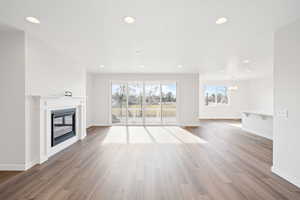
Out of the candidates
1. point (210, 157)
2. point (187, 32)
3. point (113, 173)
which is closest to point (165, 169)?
point (113, 173)

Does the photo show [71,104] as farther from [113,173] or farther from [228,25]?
[228,25]

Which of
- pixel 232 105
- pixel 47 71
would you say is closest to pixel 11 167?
pixel 47 71

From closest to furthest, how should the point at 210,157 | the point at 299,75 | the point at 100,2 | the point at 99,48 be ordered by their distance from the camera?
the point at 100,2 < the point at 299,75 < the point at 210,157 < the point at 99,48

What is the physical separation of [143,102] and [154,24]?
17.1ft

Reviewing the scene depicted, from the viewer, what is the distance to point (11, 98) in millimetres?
2807

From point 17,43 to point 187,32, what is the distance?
10.6ft

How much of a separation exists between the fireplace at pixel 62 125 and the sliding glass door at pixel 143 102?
302 cm

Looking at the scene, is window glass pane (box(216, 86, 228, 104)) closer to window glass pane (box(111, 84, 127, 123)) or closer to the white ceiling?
the white ceiling

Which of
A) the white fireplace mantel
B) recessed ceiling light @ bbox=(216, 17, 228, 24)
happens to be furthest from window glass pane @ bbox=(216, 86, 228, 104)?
the white fireplace mantel

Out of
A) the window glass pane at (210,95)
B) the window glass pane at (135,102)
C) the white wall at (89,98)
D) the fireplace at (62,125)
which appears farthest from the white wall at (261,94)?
the fireplace at (62,125)

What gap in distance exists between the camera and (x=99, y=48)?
374 centimetres

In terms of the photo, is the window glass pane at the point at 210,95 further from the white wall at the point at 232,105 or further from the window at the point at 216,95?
the white wall at the point at 232,105

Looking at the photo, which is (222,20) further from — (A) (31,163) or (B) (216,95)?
(B) (216,95)

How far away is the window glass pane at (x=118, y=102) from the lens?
24.7 ft
